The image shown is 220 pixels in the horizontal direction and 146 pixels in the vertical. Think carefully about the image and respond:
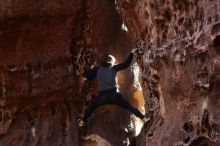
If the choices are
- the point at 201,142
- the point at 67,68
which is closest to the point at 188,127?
the point at 201,142

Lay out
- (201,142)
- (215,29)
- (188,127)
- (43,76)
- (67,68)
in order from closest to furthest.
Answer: (215,29)
(201,142)
(188,127)
(43,76)
(67,68)

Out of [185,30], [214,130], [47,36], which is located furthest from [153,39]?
[47,36]

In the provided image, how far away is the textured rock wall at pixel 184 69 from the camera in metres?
4.90

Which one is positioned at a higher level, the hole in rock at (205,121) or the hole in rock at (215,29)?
the hole in rock at (215,29)

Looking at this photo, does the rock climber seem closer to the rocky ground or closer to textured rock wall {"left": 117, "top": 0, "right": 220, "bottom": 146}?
the rocky ground

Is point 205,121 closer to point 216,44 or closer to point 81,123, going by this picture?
point 216,44

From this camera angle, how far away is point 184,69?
17.7 ft

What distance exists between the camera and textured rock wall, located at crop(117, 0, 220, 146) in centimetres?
490

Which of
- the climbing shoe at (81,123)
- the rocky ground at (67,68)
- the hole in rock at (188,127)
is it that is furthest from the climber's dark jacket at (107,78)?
the hole in rock at (188,127)

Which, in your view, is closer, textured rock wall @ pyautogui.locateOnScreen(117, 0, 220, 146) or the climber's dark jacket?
textured rock wall @ pyautogui.locateOnScreen(117, 0, 220, 146)

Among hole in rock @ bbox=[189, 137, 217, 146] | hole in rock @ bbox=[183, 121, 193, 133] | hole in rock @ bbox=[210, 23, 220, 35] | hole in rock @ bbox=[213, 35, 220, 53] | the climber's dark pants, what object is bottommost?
hole in rock @ bbox=[189, 137, 217, 146]

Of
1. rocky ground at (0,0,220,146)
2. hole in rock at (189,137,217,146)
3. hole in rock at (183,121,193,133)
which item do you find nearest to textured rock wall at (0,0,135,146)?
rocky ground at (0,0,220,146)

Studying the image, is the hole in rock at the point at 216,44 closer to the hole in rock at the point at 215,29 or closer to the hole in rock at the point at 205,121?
the hole in rock at the point at 215,29

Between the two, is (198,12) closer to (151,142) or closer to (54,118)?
(151,142)
